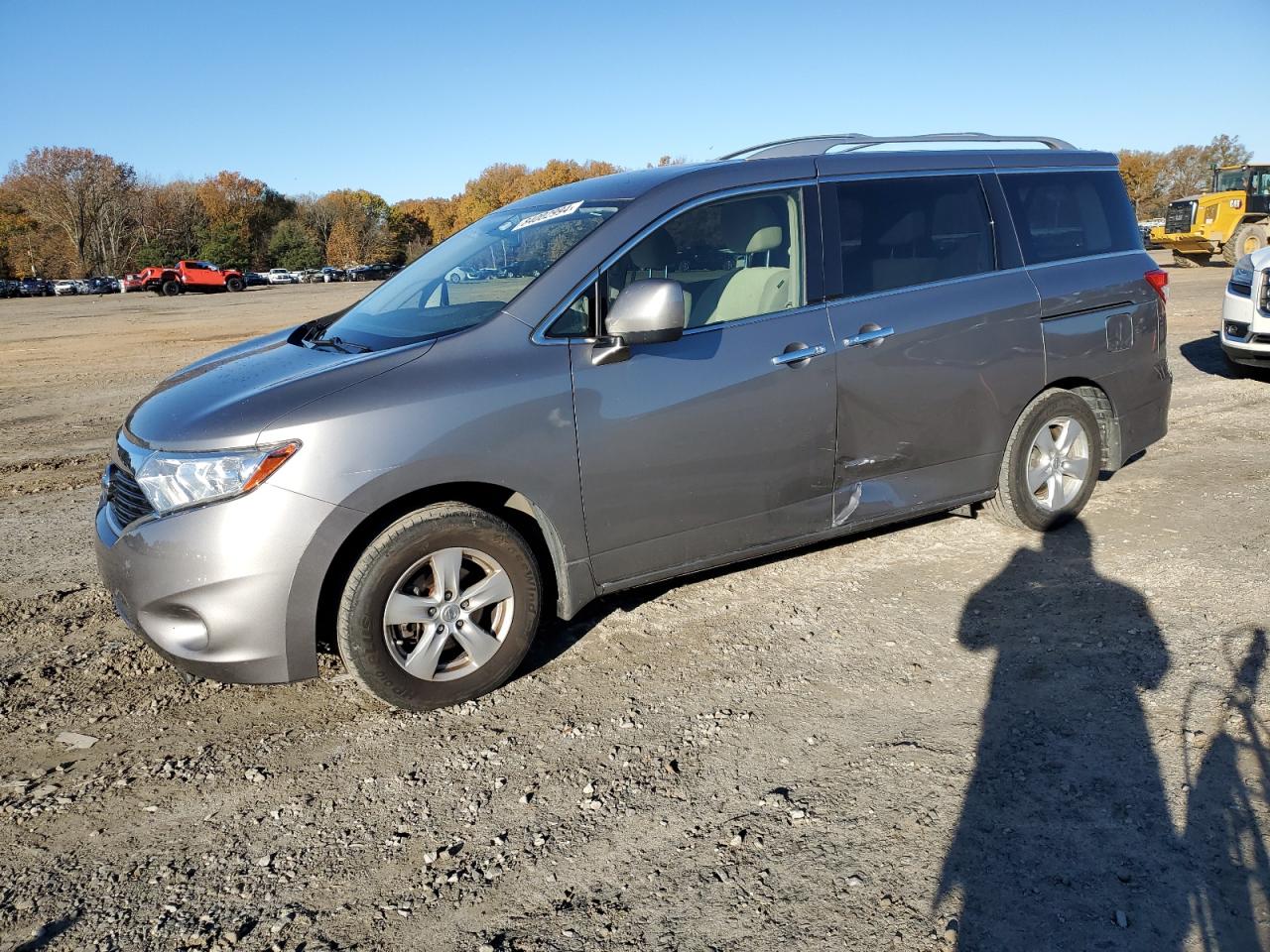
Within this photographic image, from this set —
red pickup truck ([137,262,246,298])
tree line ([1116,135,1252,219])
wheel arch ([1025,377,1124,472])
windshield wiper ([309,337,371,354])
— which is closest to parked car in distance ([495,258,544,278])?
windshield wiper ([309,337,371,354])

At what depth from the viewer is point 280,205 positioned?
10081 centimetres

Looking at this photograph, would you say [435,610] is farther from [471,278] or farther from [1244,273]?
[1244,273]

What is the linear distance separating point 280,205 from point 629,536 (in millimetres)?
107782

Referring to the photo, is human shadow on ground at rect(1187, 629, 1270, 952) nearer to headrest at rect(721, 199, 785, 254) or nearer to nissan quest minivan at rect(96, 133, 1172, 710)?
nissan quest minivan at rect(96, 133, 1172, 710)

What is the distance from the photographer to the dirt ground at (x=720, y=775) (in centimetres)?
251

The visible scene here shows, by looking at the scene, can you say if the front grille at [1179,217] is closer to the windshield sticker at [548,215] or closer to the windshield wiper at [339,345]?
the windshield sticker at [548,215]

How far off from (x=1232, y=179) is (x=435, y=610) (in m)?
32.5

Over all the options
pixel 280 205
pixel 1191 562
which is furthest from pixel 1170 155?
pixel 1191 562

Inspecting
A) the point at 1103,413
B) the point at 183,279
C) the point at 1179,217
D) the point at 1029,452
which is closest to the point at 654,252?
the point at 1029,452

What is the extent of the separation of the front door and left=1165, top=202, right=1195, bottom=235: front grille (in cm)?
2905

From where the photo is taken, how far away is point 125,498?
11.6ft

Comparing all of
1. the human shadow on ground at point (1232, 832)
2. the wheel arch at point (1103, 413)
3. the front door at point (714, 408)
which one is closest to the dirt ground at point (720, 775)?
the human shadow on ground at point (1232, 832)

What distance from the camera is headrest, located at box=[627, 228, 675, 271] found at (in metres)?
3.92

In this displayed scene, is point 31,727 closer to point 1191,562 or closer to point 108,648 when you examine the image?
point 108,648
